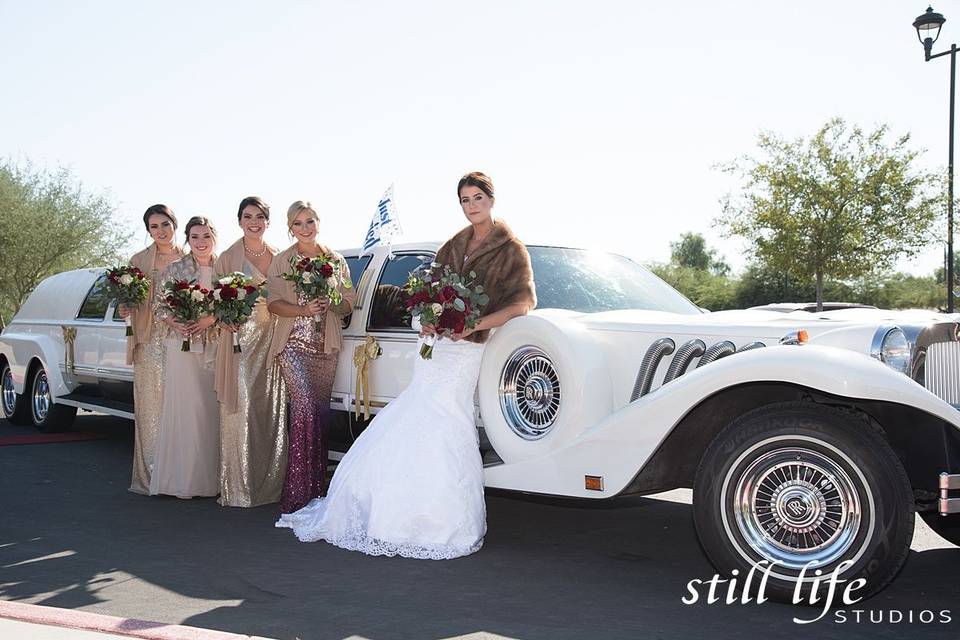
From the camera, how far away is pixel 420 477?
17.5 feet

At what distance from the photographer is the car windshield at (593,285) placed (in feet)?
19.5

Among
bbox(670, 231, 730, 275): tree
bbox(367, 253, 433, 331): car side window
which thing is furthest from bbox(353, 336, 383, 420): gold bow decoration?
bbox(670, 231, 730, 275): tree

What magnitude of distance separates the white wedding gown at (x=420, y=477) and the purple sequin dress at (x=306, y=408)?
2.43 ft

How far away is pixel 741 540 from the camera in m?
4.29

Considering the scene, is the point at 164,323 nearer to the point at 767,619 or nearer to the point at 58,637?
the point at 58,637

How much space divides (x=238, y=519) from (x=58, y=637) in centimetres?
263

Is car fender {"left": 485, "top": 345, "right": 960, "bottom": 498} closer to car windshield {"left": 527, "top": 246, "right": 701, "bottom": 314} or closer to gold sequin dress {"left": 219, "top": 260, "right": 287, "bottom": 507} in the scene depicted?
car windshield {"left": 527, "top": 246, "right": 701, "bottom": 314}

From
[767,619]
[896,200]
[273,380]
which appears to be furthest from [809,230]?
[767,619]

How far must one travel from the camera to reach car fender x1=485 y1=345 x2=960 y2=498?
404cm

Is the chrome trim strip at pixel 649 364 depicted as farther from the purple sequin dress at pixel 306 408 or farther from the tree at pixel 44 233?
the tree at pixel 44 233

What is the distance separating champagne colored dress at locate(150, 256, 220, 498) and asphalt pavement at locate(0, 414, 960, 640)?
0.19m

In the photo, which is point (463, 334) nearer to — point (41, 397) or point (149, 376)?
point (149, 376)

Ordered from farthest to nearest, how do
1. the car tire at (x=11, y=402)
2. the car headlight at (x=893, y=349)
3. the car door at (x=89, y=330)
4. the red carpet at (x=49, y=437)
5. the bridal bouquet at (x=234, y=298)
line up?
1. the car tire at (x=11, y=402)
2. the red carpet at (x=49, y=437)
3. the car door at (x=89, y=330)
4. the bridal bouquet at (x=234, y=298)
5. the car headlight at (x=893, y=349)

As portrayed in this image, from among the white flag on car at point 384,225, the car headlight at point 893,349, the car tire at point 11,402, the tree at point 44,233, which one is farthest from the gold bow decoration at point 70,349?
the tree at point 44,233
